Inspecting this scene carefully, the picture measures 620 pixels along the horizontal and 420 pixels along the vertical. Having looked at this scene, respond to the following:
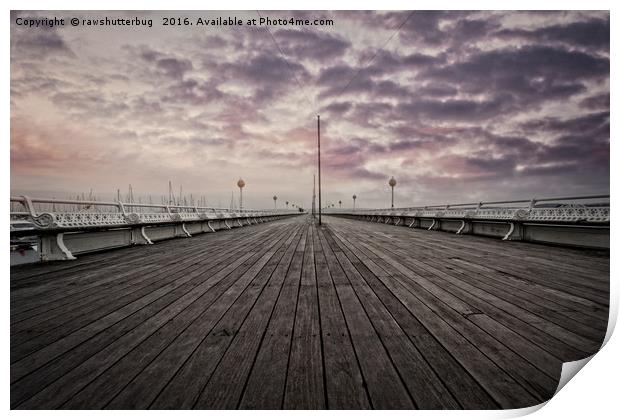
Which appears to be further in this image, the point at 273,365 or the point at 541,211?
the point at 541,211

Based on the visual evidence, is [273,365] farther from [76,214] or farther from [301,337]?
[76,214]

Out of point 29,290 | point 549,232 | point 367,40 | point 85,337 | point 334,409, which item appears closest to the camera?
point 334,409

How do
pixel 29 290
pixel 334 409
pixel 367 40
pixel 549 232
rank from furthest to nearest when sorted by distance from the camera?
pixel 549 232 → pixel 367 40 → pixel 29 290 → pixel 334 409

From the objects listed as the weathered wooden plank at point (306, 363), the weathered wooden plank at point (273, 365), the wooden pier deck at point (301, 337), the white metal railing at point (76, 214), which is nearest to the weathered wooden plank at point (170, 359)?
the wooden pier deck at point (301, 337)

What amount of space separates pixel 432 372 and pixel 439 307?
1.21 meters

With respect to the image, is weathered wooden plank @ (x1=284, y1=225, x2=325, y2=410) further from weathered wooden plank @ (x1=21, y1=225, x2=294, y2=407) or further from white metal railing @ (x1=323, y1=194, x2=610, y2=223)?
white metal railing @ (x1=323, y1=194, x2=610, y2=223)

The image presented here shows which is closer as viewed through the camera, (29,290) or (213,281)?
(29,290)

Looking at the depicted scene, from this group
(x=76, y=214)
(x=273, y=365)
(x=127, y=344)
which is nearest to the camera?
(x=273, y=365)

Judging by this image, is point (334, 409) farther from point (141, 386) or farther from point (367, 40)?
point (367, 40)

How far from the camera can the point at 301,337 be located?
2141 mm

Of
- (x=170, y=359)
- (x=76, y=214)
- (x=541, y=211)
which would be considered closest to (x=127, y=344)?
(x=170, y=359)

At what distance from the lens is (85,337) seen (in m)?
2.18

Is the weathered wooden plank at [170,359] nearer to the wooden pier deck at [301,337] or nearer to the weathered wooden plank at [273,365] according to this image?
the wooden pier deck at [301,337]

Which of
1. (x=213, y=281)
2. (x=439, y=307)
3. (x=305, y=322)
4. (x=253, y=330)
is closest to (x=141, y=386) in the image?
(x=253, y=330)
